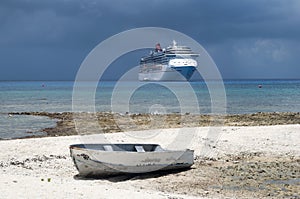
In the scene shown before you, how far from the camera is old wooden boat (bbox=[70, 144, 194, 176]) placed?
46.5ft

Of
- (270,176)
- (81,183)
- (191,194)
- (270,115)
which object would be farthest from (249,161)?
(270,115)

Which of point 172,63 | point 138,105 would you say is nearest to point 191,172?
point 138,105

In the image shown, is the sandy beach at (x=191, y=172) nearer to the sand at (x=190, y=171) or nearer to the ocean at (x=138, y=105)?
the sand at (x=190, y=171)

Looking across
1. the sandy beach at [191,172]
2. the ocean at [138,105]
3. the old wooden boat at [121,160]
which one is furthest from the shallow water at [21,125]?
the old wooden boat at [121,160]

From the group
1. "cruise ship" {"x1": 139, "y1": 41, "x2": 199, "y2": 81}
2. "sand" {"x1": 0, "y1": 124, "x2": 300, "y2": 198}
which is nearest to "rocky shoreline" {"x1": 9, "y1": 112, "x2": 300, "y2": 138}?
"sand" {"x1": 0, "y1": 124, "x2": 300, "y2": 198}

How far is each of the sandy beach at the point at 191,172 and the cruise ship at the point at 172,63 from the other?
9824 cm

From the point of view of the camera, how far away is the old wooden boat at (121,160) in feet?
Answer: 46.5

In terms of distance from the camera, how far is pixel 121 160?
47.4 ft

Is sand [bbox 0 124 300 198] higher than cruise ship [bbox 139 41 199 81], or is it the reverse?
cruise ship [bbox 139 41 199 81]

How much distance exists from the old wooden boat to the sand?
31 centimetres

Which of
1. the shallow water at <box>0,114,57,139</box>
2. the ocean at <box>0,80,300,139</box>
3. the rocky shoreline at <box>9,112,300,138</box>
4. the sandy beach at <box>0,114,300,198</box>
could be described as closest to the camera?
the sandy beach at <box>0,114,300,198</box>

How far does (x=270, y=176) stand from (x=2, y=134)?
19.5 meters

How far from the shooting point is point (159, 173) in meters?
15.5

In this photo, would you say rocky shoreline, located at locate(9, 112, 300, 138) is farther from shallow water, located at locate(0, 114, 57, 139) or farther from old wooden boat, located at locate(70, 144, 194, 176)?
old wooden boat, located at locate(70, 144, 194, 176)
